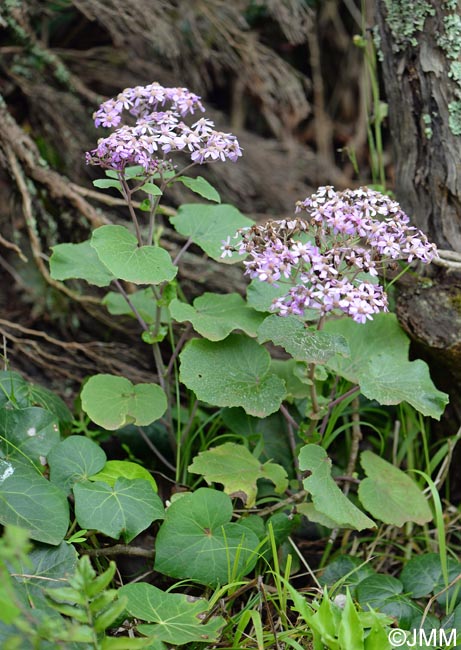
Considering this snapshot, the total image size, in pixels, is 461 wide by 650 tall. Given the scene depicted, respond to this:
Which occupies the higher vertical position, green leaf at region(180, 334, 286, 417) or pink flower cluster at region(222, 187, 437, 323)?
pink flower cluster at region(222, 187, 437, 323)

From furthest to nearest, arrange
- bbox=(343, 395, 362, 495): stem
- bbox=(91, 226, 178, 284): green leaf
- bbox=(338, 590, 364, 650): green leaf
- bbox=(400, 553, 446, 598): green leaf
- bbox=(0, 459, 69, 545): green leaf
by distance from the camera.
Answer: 1. bbox=(343, 395, 362, 495): stem
2. bbox=(400, 553, 446, 598): green leaf
3. bbox=(91, 226, 178, 284): green leaf
4. bbox=(0, 459, 69, 545): green leaf
5. bbox=(338, 590, 364, 650): green leaf

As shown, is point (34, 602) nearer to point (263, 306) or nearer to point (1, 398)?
point (1, 398)

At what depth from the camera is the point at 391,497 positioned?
1464 mm

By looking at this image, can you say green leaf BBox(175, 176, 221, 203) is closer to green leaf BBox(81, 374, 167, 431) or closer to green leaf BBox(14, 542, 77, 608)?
green leaf BBox(81, 374, 167, 431)

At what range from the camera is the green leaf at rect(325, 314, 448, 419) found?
137 centimetres

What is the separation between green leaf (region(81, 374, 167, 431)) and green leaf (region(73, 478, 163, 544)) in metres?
0.15

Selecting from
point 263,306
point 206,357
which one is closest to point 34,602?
point 206,357

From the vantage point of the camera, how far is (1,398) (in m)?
1.46

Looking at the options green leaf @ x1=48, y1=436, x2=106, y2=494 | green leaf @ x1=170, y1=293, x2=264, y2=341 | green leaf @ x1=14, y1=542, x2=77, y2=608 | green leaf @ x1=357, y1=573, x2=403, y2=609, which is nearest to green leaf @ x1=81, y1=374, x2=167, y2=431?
green leaf @ x1=48, y1=436, x2=106, y2=494

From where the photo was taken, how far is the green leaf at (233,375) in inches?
54.2

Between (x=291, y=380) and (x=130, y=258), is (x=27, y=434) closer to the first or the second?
(x=130, y=258)

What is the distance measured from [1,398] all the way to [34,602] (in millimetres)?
502

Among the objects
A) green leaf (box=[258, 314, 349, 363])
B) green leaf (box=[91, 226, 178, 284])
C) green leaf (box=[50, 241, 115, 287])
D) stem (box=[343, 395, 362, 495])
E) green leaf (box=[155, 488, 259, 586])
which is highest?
green leaf (box=[91, 226, 178, 284])

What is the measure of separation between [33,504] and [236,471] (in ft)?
1.45
